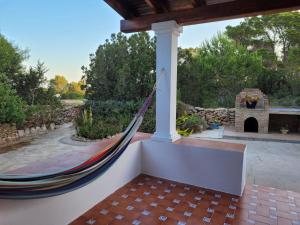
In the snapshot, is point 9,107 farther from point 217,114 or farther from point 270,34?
point 270,34

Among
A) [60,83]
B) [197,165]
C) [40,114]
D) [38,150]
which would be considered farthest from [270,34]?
[38,150]

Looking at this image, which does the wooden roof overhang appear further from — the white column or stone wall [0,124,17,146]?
stone wall [0,124,17,146]

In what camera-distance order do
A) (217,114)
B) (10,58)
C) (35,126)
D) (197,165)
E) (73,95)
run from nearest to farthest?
(197,165), (35,126), (10,58), (217,114), (73,95)

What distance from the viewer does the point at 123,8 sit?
7.82 ft

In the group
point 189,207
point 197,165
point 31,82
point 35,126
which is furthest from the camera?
point 31,82

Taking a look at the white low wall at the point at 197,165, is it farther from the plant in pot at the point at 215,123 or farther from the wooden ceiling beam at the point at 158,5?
the plant in pot at the point at 215,123

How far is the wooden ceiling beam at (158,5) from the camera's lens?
2203 mm

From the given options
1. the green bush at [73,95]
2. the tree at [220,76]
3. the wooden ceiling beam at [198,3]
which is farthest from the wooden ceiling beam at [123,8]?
the green bush at [73,95]

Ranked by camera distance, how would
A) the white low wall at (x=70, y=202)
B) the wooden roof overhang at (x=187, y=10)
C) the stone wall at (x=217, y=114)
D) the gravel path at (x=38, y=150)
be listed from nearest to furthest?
the white low wall at (x=70, y=202), the wooden roof overhang at (x=187, y=10), the gravel path at (x=38, y=150), the stone wall at (x=217, y=114)

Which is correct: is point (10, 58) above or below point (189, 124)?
above

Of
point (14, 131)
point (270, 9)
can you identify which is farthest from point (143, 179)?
point (14, 131)

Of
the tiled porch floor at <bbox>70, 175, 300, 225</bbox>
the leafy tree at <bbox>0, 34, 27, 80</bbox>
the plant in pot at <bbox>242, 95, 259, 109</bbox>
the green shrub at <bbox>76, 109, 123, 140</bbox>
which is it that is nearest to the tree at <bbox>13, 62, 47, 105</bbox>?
the leafy tree at <bbox>0, 34, 27, 80</bbox>

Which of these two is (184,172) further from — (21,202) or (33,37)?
(33,37)

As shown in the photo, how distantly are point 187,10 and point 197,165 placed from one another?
1.68 metres
